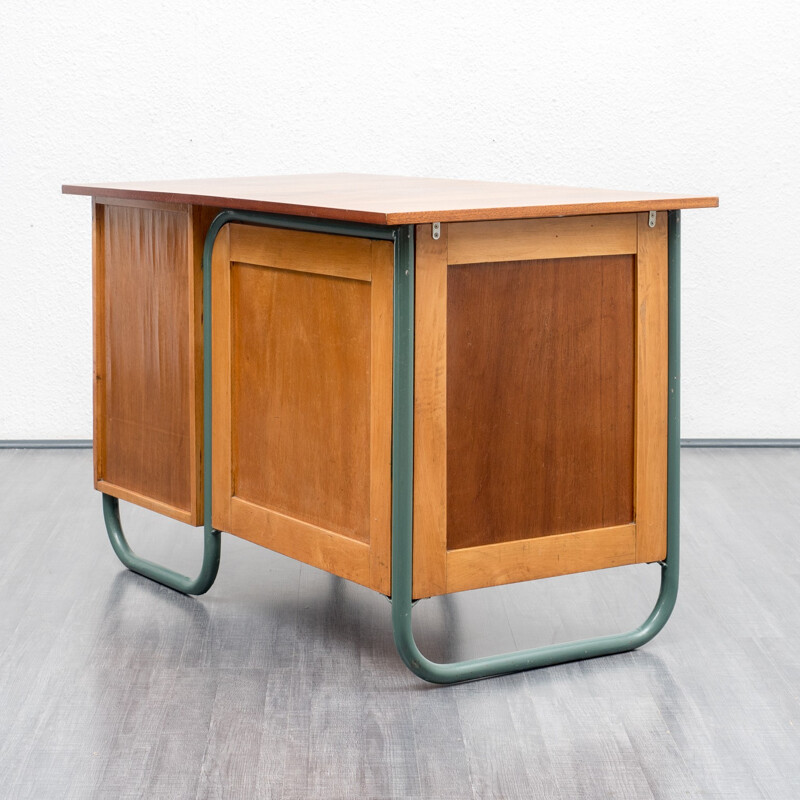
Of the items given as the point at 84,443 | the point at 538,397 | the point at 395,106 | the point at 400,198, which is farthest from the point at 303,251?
the point at 84,443

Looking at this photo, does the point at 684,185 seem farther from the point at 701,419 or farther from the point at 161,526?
the point at 161,526

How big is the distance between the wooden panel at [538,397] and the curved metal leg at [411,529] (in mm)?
75

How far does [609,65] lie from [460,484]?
2097mm

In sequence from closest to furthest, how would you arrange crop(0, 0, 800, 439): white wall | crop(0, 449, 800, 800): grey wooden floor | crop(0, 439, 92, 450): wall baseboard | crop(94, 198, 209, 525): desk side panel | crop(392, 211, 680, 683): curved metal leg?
crop(0, 449, 800, 800): grey wooden floor < crop(392, 211, 680, 683): curved metal leg < crop(94, 198, 209, 525): desk side panel < crop(0, 0, 800, 439): white wall < crop(0, 439, 92, 450): wall baseboard

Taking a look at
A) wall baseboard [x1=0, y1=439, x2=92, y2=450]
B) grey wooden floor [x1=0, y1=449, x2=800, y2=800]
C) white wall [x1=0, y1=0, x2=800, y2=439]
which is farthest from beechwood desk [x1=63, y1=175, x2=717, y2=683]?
wall baseboard [x1=0, y1=439, x2=92, y2=450]

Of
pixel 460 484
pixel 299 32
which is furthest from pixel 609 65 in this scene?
pixel 460 484

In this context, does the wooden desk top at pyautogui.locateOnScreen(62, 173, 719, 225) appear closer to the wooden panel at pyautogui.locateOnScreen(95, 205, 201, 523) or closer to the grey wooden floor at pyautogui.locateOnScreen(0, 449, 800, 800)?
the wooden panel at pyautogui.locateOnScreen(95, 205, 201, 523)

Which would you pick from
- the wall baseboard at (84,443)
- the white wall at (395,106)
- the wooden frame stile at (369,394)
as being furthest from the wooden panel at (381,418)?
the wall baseboard at (84,443)

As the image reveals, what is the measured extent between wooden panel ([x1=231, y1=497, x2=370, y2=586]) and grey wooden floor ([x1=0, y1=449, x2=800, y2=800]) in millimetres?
179

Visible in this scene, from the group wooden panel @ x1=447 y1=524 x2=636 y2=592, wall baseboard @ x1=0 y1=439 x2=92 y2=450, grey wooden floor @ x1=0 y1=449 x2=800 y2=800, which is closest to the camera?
grey wooden floor @ x1=0 y1=449 x2=800 y2=800

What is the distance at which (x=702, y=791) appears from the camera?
1579mm

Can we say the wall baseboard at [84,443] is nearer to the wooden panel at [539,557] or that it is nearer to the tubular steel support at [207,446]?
the tubular steel support at [207,446]

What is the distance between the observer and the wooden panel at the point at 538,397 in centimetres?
181

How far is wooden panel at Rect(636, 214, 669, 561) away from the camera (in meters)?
1.91
